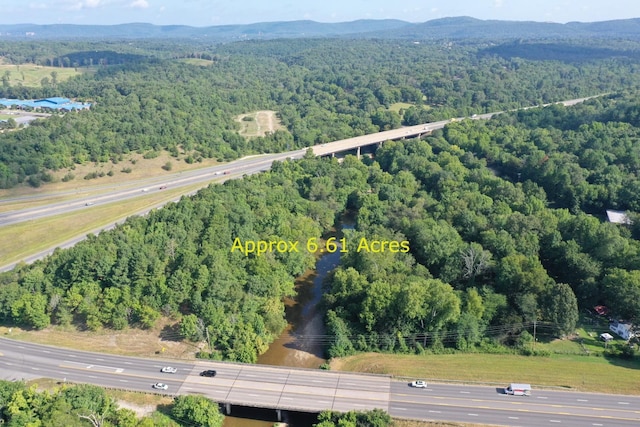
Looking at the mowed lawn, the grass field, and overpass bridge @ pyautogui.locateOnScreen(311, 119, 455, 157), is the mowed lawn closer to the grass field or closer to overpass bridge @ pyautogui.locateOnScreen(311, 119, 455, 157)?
the grass field

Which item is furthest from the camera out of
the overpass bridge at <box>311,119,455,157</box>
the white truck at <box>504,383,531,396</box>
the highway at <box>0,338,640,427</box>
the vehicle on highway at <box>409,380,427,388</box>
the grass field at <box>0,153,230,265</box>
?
the overpass bridge at <box>311,119,455,157</box>

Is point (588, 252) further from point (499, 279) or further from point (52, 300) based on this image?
point (52, 300)

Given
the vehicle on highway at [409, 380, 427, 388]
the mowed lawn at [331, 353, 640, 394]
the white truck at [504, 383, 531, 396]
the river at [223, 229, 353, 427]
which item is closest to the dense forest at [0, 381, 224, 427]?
the river at [223, 229, 353, 427]

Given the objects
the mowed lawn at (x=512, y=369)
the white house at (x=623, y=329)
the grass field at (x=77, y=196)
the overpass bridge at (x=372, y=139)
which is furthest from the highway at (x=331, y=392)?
the overpass bridge at (x=372, y=139)

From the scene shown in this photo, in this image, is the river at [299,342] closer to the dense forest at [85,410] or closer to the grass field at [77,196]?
the dense forest at [85,410]

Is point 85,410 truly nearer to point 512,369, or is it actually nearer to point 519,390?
point 519,390
